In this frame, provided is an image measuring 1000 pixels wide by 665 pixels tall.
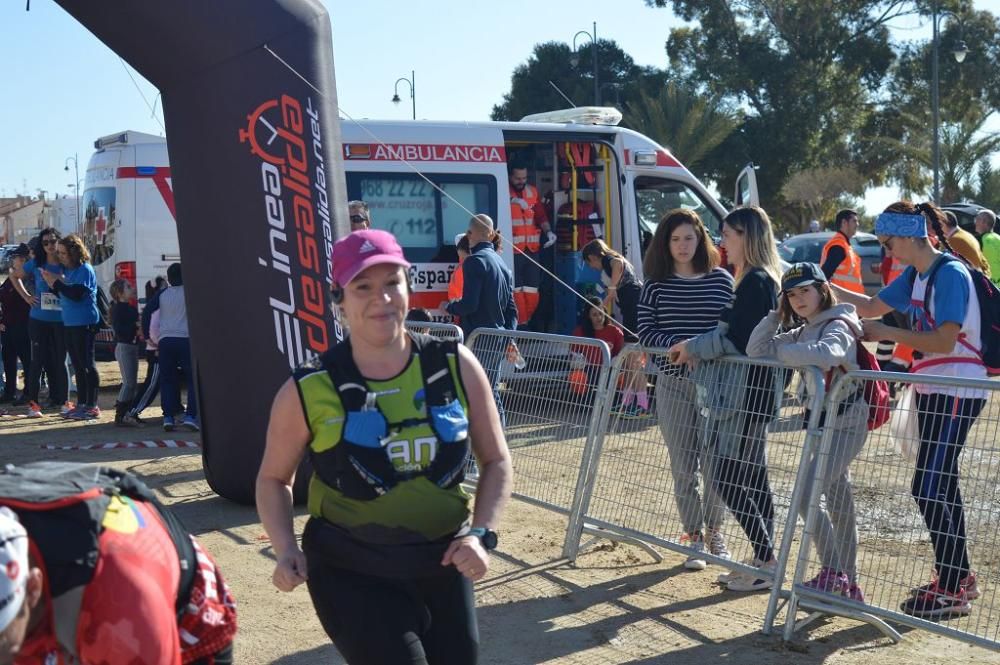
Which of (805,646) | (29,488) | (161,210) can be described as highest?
(161,210)

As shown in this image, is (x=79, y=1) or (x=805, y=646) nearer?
(x=805, y=646)

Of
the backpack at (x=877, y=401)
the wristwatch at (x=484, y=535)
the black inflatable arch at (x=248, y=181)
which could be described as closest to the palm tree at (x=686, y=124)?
the black inflatable arch at (x=248, y=181)

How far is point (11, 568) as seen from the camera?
185cm

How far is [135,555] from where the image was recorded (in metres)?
2.08

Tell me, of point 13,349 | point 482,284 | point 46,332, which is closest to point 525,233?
point 482,284

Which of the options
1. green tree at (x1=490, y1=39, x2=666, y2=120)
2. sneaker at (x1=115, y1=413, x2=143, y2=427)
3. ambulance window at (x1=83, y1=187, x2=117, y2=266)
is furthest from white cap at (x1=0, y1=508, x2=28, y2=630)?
green tree at (x1=490, y1=39, x2=666, y2=120)

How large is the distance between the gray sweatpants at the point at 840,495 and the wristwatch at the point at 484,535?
2422 mm

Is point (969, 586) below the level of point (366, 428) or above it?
below

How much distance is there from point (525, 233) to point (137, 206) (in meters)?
4.28

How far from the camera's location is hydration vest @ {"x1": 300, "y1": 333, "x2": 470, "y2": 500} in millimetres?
2955

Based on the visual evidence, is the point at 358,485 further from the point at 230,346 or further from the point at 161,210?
the point at 161,210

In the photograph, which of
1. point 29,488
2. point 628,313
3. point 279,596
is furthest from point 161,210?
point 29,488

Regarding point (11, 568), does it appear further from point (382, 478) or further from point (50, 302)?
point (50, 302)

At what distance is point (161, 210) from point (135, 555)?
11.2 meters
